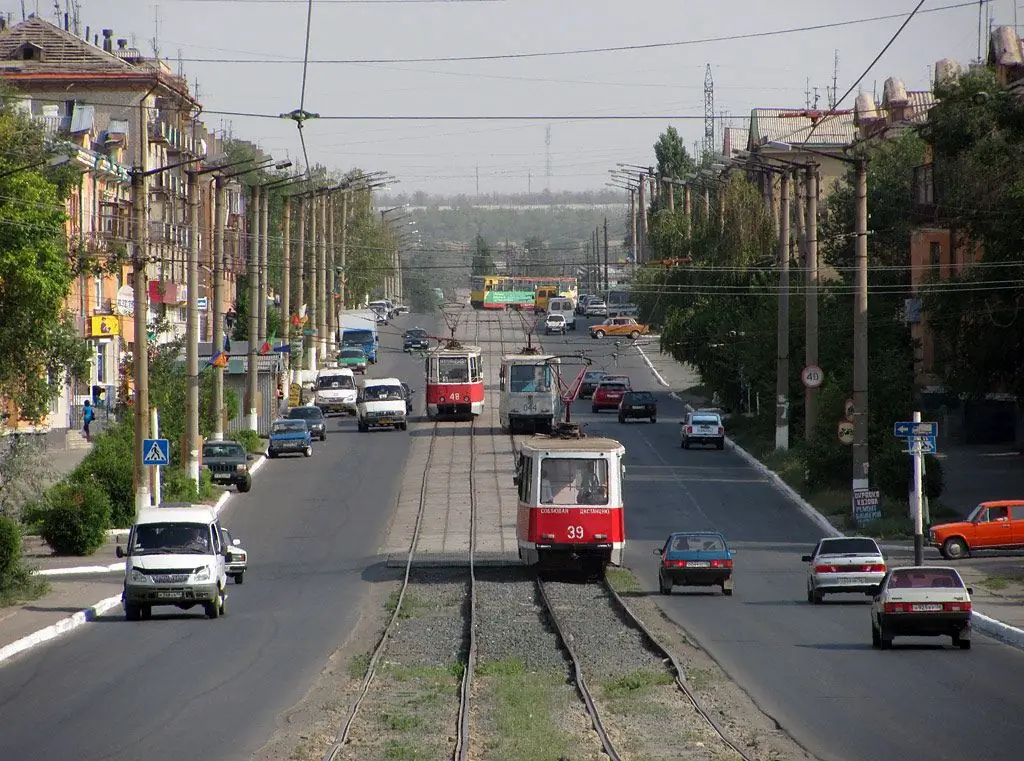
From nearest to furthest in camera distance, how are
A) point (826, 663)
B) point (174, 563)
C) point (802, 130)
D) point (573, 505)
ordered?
point (826, 663) < point (174, 563) < point (573, 505) < point (802, 130)

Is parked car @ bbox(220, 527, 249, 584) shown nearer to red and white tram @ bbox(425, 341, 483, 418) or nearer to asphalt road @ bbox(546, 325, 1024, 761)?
asphalt road @ bbox(546, 325, 1024, 761)

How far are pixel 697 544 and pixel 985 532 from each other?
1057 cm

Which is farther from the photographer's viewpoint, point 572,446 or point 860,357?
point 860,357

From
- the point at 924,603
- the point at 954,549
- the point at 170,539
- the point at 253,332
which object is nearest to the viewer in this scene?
the point at 924,603

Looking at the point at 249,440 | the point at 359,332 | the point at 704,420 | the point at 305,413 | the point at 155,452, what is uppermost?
the point at 359,332

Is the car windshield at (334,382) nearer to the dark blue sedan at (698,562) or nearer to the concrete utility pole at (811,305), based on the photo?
the concrete utility pole at (811,305)

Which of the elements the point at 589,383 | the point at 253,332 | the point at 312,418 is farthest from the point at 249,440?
the point at 589,383

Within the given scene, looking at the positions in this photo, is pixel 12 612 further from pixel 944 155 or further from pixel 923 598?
pixel 944 155

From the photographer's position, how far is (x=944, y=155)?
2320 inches

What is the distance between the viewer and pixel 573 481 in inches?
1345

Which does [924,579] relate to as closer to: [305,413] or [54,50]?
[305,413]

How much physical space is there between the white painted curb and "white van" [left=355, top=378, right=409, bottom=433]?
123 ft

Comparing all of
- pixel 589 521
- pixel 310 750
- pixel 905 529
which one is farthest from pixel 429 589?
pixel 310 750

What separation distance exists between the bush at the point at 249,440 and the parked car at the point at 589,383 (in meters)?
24.7
